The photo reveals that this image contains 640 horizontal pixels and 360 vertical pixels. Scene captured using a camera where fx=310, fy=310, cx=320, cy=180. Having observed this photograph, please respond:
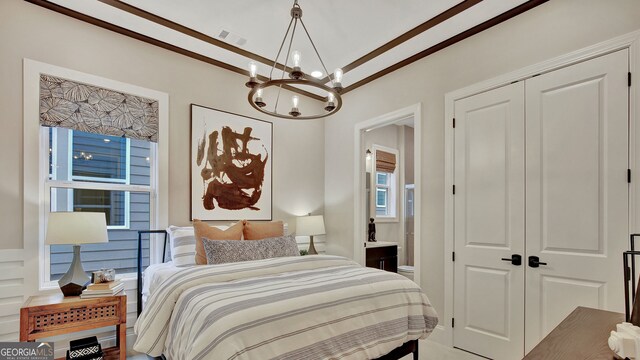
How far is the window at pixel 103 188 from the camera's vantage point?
8.82 ft

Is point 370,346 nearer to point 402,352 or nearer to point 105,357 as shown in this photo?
point 402,352

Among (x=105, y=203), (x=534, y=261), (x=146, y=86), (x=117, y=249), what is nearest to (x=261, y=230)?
(x=117, y=249)

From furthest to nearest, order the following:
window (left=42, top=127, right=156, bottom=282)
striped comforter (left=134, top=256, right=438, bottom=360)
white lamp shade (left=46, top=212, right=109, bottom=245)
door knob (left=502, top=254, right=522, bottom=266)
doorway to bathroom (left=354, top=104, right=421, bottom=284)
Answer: doorway to bathroom (left=354, top=104, right=421, bottom=284)
window (left=42, top=127, right=156, bottom=282)
door knob (left=502, top=254, right=522, bottom=266)
white lamp shade (left=46, top=212, right=109, bottom=245)
striped comforter (left=134, top=256, right=438, bottom=360)

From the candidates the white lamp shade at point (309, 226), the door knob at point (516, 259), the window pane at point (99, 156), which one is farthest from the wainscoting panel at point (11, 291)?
the door knob at point (516, 259)

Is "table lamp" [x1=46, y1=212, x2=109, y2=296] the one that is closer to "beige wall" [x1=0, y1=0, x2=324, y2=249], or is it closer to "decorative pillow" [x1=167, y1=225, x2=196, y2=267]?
"beige wall" [x1=0, y1=0, x2=324, y2=249]

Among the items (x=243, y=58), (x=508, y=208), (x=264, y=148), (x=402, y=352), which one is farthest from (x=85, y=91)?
(x=508, y=208)

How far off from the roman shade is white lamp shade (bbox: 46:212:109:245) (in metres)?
4.21

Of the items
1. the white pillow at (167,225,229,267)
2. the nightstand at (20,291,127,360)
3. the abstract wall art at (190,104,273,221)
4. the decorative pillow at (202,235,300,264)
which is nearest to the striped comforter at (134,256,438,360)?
the decorative pillow at (202,235,300,264)

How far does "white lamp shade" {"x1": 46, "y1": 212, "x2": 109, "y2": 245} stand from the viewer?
2285 mm

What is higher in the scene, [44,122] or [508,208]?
[44,122]

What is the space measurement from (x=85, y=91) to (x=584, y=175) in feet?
13.6

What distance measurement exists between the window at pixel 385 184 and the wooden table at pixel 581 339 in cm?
403

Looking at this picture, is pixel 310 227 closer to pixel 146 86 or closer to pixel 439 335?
pixel 439 335

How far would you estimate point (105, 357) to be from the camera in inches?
102
